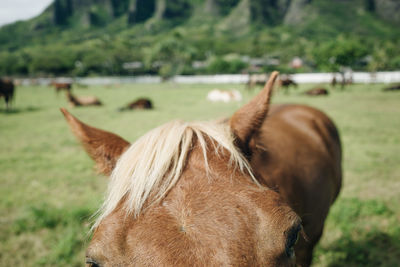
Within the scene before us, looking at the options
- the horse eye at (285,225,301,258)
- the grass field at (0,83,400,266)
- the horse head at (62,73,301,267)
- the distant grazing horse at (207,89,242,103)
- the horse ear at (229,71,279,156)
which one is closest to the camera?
the horse head at (62,73,301,267)

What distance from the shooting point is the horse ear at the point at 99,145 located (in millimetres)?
1538

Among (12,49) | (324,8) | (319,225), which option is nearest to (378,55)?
(319,225)

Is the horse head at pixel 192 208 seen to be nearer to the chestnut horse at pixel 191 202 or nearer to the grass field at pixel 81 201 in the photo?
the chestnut horse at pixel 191 202

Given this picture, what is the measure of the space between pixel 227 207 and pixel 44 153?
822 cm

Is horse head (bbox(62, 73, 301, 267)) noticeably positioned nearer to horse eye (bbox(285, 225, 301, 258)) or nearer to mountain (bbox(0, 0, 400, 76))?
horse eye (bbox(285, 225, 301, 258))

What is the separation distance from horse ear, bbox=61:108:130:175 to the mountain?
33.3 meters

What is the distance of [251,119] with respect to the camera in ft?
5.02

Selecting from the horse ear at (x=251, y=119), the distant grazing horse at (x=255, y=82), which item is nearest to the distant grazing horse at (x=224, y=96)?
the distant grazing horse at (x=255, y=82)

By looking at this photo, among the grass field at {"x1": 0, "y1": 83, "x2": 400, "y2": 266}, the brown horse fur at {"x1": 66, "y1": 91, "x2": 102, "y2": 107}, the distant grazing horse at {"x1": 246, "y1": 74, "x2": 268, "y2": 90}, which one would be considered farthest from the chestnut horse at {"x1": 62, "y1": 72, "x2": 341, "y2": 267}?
the distant grazing horse at {"x1": 246, "y1": 74, "x2": 268, "y2": 90}

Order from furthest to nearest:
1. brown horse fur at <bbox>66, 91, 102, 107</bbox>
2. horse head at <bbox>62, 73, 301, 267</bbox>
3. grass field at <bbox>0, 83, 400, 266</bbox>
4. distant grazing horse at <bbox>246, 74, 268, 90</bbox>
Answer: distant grazing horse at <bbox>246, 74, 268, 90</bbox>
brown horse fur at <bbox>66, 91, 102, 107</bbox>
grass field at <bbox>0, 83, 400, 266</bbox>
horse head at <bbox>62, 73, 301, 267</bbox>

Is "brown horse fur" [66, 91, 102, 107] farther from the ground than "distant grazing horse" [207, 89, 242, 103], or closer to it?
farther from the ground

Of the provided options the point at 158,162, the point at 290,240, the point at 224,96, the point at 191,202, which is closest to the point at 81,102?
the point at 224,96

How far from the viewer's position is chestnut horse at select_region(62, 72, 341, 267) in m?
1.01

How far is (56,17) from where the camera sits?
171 m
